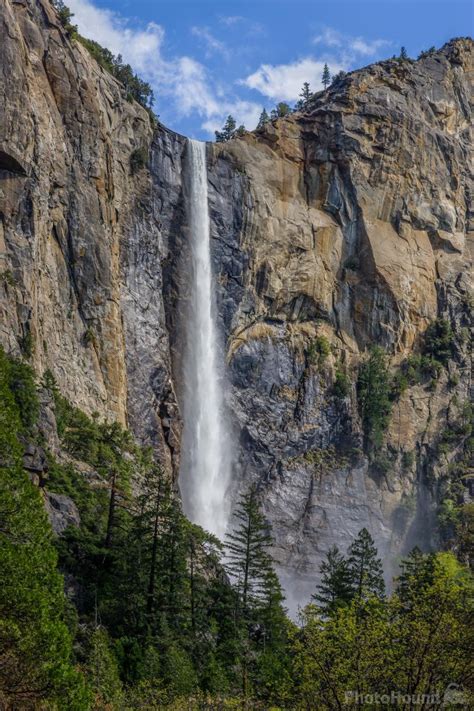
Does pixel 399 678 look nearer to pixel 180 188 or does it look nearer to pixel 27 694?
pixel 27 694

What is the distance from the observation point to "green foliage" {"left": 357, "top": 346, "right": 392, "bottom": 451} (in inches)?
2707

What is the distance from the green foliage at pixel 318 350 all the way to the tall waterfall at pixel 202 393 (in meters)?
8.10

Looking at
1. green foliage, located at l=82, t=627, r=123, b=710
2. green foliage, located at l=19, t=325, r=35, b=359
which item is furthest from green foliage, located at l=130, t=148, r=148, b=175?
green foliage, located at l=82, t=627, r=123, b=710

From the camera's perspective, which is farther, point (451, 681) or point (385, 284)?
point (385, 284)

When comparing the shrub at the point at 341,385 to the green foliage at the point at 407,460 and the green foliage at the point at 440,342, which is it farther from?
the green foliage at the point at 440,342

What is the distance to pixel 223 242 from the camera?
6719 cm

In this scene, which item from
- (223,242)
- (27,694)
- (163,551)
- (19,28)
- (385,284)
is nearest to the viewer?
(27,694)

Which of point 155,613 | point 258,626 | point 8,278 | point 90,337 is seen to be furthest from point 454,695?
point 90,337

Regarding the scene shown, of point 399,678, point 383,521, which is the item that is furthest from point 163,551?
point 383,521

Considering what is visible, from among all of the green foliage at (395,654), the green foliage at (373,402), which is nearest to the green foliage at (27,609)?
the green foliage at (395,654)

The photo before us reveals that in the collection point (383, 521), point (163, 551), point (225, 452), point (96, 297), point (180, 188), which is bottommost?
point (163, 551)

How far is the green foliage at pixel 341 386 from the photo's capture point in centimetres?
6781

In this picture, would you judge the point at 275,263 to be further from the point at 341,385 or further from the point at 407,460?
the point at 407,460

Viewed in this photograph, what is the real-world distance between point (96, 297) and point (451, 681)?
40.0 meters
